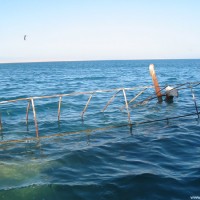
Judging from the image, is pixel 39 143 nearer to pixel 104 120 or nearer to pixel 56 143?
pixel 56 143

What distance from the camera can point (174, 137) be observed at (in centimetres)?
1220

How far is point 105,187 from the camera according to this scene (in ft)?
25.3

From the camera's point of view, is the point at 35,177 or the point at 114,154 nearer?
the point at 35,177

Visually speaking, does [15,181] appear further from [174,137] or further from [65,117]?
[65,117]

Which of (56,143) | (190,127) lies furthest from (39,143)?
(190,127)

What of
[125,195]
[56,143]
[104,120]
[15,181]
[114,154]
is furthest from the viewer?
[104,120]

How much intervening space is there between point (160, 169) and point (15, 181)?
15.4 ft

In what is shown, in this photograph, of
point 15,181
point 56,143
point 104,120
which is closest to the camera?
point 15,181

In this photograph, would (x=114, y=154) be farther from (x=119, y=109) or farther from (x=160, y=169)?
(x=119, y=109)

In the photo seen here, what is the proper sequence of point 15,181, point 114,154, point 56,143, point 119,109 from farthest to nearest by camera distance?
point 119,109, point 56,143, point 114,154, point 15,181

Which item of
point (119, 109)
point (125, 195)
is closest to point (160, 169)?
point (125, 195)

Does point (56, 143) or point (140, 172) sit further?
point (56, 143)

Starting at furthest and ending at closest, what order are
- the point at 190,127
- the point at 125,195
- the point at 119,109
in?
1. the point at 119,109
2. the point at 190,127
3. the point at 125,195

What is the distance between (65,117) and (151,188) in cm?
1083
